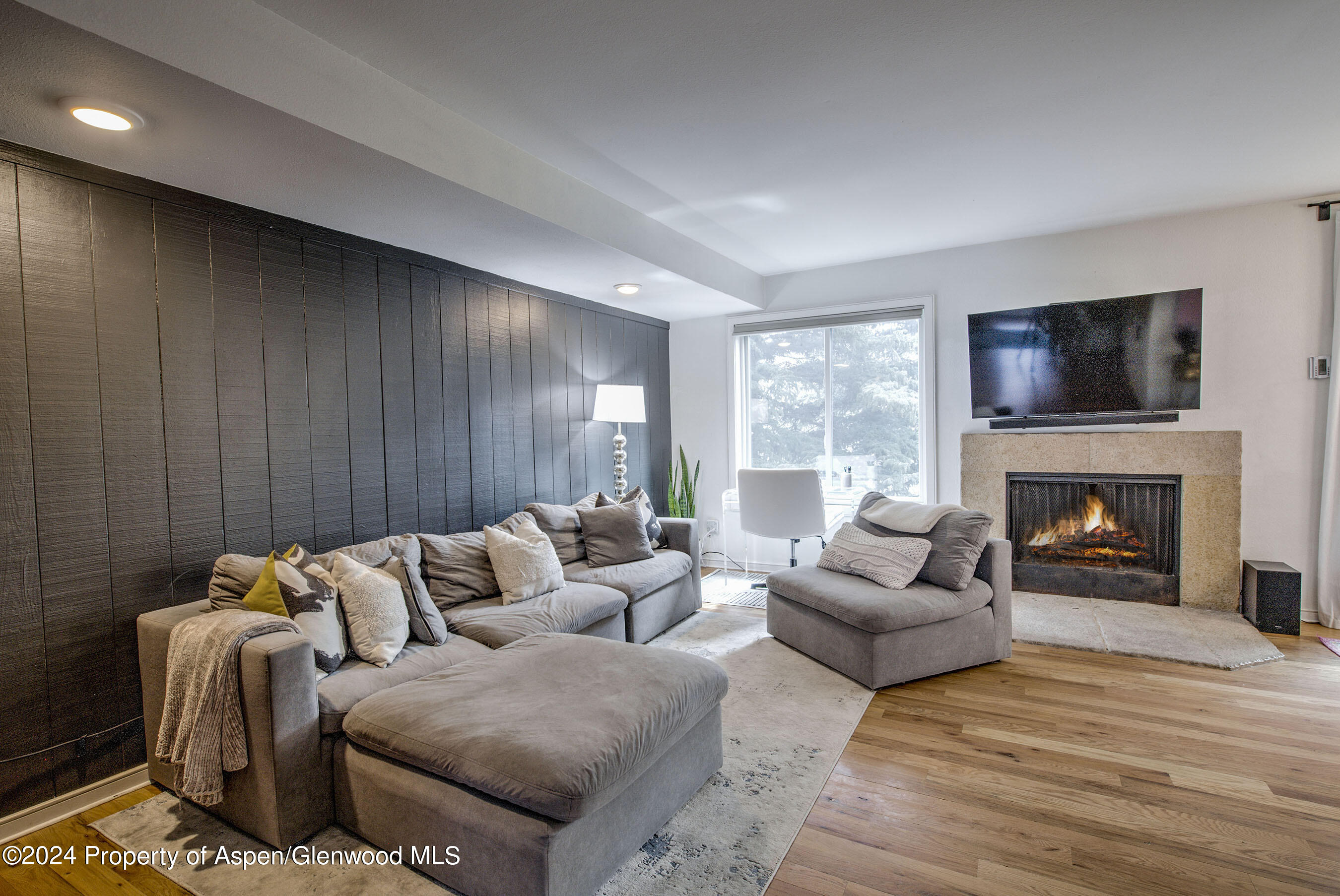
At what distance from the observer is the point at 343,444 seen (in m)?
3.02

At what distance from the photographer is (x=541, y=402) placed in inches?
170

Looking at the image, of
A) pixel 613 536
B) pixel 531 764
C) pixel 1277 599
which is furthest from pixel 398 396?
pixel 1277 599

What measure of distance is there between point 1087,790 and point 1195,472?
299 cm

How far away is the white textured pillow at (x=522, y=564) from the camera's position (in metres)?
3.10

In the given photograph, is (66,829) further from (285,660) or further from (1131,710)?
(1131,710)

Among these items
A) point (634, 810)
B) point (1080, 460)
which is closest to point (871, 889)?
point (634, 810)

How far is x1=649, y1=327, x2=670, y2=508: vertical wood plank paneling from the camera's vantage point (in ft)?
18.8

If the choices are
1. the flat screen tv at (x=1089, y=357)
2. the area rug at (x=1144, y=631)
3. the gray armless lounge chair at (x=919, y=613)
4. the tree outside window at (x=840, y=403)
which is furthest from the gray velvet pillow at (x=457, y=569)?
the flat screen tv at (x=1089, y=357)

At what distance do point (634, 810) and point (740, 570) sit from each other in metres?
3.94

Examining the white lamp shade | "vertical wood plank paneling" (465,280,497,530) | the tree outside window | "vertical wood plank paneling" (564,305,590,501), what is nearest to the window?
the tree outside window

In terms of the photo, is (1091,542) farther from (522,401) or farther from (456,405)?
(456,405)

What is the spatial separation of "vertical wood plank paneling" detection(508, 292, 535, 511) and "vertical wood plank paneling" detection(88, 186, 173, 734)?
6.35ft

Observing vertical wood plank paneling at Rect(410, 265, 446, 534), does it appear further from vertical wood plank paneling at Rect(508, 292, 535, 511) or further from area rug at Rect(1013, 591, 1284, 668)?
area rug at Rect(1013, 591, 1284, 668)

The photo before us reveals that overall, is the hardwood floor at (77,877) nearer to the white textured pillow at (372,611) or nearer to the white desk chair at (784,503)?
the white textured pillow at (372,611)
